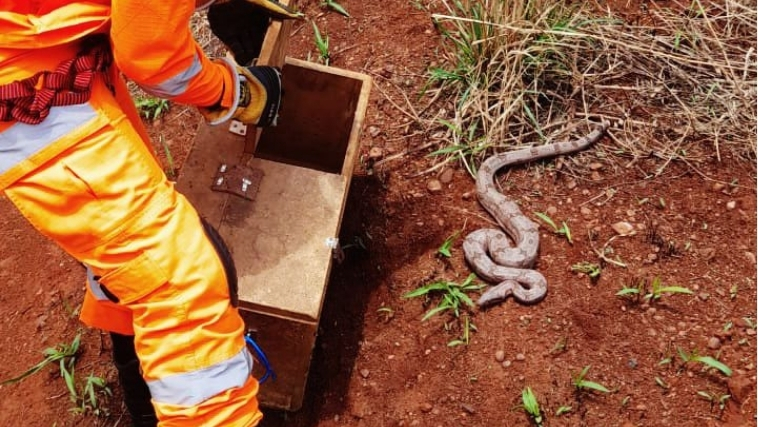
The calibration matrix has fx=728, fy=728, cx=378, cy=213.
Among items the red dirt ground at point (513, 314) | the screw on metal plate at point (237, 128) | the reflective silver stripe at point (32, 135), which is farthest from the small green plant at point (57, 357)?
the reflective silver stripe at point (32, 135)

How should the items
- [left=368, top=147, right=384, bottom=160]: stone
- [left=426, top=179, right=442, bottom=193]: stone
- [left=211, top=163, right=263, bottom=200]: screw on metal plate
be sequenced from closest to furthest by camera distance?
1. [left=211, top=163, right=263, bottom=200]: screw on metal plate
2. [left=426, top=179, right=442, bottom=193]: stone
3. [left=368, top=147, right=384, bottom=160]: stone

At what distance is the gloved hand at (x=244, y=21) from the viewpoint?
3291 mm

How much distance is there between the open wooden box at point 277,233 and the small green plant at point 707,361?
167 cm

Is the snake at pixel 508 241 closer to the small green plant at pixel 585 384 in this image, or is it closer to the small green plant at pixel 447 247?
the small green plant at pixel 447 247

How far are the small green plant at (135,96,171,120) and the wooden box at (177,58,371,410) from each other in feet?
4.40

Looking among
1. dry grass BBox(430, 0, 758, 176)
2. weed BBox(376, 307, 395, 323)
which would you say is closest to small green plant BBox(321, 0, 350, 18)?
dry grass BBox(430, 0, 758, 176)

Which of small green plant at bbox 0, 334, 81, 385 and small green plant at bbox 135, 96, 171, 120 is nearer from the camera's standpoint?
small green plant at bbox 0, 334, 81, 385

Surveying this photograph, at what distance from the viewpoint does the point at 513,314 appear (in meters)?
3.56

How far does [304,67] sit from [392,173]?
0.83m

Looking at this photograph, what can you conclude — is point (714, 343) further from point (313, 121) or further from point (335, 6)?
point (335, 6)

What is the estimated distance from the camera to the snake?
359 centimetres

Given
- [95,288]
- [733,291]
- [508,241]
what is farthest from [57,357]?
[733,291]

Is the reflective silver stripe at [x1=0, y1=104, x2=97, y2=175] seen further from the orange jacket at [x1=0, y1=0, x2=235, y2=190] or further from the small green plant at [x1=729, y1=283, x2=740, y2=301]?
the small green plant at [x1=729, y1=283, x2=740, y2=301]

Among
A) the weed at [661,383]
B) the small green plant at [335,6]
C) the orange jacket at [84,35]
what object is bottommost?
the weed at [661,383]
